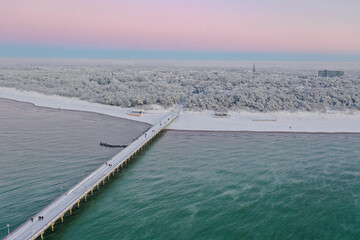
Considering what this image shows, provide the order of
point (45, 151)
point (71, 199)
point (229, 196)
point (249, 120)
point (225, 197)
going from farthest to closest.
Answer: point (249, 120), point (45, 151), point (229, 196), point (225, 197), point (71, 199)

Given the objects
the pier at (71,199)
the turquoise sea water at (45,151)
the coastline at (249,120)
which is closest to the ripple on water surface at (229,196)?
the pier at (71,199)

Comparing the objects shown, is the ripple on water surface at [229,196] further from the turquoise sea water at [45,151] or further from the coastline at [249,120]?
the coastline at [249,120]

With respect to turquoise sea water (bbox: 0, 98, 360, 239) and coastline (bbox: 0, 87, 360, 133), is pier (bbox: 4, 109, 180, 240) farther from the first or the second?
coastline (bbox: 0, 87, 360, 133)

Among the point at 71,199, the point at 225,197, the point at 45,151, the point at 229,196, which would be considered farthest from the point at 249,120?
the point at 71,199

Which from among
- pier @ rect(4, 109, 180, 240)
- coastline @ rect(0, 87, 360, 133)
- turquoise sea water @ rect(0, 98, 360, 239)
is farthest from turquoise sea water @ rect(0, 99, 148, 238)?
coastline @ rect(0, 87, 360, 133)

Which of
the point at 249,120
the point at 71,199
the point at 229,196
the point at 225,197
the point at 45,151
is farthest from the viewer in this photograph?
the point at 249,120

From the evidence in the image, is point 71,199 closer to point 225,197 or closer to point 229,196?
point 225,197

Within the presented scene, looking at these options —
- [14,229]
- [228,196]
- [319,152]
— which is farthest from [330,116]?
[14,229]
